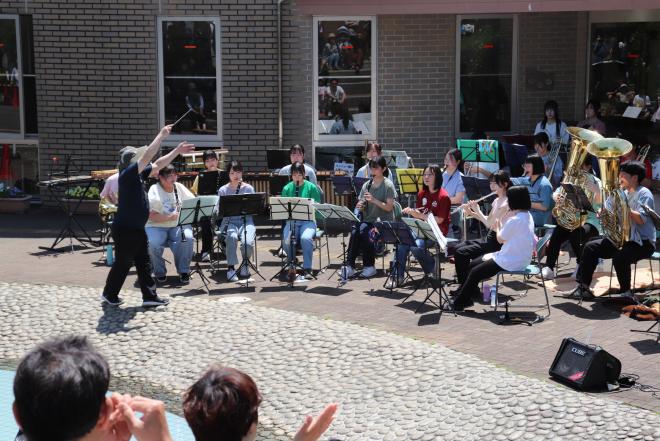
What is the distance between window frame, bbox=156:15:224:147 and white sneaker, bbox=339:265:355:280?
214 inches

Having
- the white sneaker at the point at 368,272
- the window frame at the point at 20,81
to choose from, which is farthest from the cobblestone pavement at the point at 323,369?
the window frame at the point at 20,81

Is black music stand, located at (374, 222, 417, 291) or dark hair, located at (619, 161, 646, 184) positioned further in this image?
black music stand, located at (374, 222, 417, 291)

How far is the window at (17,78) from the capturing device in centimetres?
1864

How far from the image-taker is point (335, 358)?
31.5ft

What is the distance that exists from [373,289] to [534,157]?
110 inches

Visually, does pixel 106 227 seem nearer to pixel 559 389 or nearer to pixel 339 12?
pixel 339 12

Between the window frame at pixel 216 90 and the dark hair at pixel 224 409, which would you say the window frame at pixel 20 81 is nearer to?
the window frame at pixel 216 90

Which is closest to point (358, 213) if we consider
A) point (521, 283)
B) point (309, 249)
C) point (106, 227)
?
point (309, 249)

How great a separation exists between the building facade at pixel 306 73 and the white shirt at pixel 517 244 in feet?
23.0

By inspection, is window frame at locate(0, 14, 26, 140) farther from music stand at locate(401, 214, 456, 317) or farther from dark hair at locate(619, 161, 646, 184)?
dark hair at locate(619, 161, 646, 184)

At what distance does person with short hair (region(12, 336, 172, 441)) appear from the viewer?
3.30m

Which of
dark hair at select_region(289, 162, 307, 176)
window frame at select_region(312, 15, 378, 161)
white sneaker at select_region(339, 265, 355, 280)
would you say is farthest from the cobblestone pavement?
window frame at select_region(312, 15, 378, 161)

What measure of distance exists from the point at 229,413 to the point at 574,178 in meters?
9.41

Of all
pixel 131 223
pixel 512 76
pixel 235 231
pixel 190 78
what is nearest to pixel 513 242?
pixel 235 231
